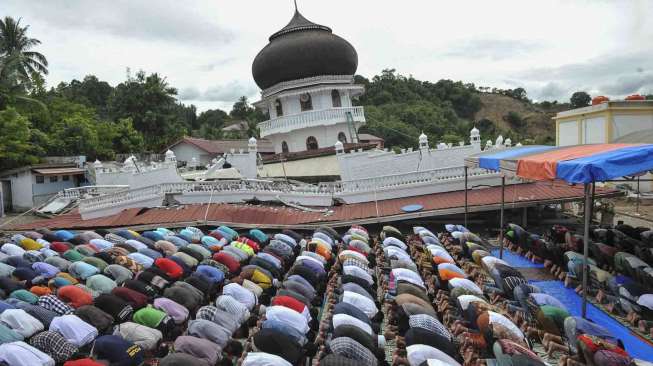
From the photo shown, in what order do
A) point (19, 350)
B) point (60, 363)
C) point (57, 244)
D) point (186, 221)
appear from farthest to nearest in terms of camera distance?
1. point (186, 221)
2. point (57, 244)
3. point (60, 363)
4. point (19, 350)

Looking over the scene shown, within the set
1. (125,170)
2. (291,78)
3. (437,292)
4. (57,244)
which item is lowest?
(437,292)

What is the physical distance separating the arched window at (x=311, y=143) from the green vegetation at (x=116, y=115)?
15177 millimetres

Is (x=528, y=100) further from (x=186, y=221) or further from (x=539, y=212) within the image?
(x=186, y=221)

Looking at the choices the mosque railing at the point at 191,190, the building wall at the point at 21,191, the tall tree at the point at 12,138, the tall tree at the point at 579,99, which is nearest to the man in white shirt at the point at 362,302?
the mosque railing at the point at 191,190

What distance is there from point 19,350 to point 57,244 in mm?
7331

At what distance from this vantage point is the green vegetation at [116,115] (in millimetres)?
25828

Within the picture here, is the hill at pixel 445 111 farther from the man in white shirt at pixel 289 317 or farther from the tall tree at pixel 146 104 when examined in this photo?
the man in white shirt at pixel 289 317

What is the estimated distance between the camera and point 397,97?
193 ft

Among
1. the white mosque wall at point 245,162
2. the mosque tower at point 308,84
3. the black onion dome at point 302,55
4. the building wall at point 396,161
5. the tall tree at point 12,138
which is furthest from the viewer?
the tall tree at point 12,138

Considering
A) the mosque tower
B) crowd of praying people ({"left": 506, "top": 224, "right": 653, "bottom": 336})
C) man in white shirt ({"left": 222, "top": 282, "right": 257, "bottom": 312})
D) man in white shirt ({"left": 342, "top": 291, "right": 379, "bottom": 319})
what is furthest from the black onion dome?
man in white shirt ({"left": 342, "top": 291, "right": 379, "bottom": 319})

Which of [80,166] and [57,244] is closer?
[57,244]

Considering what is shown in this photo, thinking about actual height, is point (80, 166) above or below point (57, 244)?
above

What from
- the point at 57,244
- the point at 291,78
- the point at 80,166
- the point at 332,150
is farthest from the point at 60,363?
the point at 80,166

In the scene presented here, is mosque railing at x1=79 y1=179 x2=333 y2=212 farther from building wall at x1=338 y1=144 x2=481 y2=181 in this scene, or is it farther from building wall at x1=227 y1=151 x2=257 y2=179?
building wall at x1=227 y1=151 x2=257 y2=179
